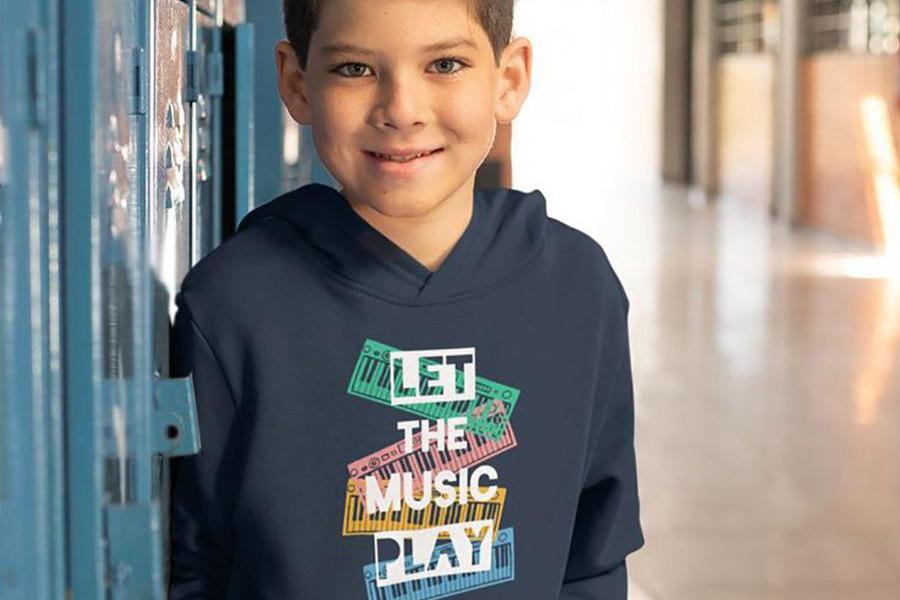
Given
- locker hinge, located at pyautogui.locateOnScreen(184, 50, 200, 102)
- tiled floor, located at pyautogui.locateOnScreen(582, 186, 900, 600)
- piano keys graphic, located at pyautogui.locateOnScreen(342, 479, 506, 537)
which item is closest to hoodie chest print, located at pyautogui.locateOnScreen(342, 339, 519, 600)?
piano keys graphic, located at pyautogui.locateOnScreen(342, 479, 506, 537)

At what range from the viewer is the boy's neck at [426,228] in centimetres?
127

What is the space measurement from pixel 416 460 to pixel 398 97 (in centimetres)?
28

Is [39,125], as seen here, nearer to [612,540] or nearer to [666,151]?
[612,540]

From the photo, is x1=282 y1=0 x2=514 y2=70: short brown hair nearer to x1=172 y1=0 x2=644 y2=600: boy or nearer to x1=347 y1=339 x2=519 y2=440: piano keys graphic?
x1=172 y1=0 x2=644 y2=600: boy

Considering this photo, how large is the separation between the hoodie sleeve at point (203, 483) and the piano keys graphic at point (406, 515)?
0.31 feet

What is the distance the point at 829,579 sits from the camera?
3996 millimetres

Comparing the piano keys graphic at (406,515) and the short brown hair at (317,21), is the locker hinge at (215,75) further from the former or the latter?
the piano keys graphic at (406,515)

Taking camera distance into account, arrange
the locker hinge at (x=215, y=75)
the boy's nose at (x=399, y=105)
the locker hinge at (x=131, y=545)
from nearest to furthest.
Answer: the locker hinge at (x=131, y=545), the boy's nose at (x=399, y=105), the locker hinge at (x=215, y=75)

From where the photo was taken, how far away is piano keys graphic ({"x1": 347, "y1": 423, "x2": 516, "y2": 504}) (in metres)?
1.22

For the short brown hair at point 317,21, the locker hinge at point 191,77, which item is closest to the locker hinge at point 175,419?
the short brown hair at point 317,21

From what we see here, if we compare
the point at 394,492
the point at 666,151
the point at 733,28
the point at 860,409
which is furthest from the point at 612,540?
the point at 666,151

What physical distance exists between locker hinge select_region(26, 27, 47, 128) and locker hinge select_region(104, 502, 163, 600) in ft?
0.84

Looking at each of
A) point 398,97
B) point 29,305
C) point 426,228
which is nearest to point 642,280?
point 426,228

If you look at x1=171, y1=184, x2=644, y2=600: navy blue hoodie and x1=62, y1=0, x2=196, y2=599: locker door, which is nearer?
x1=62, y1=0, x2=196, y2=599: locker door
